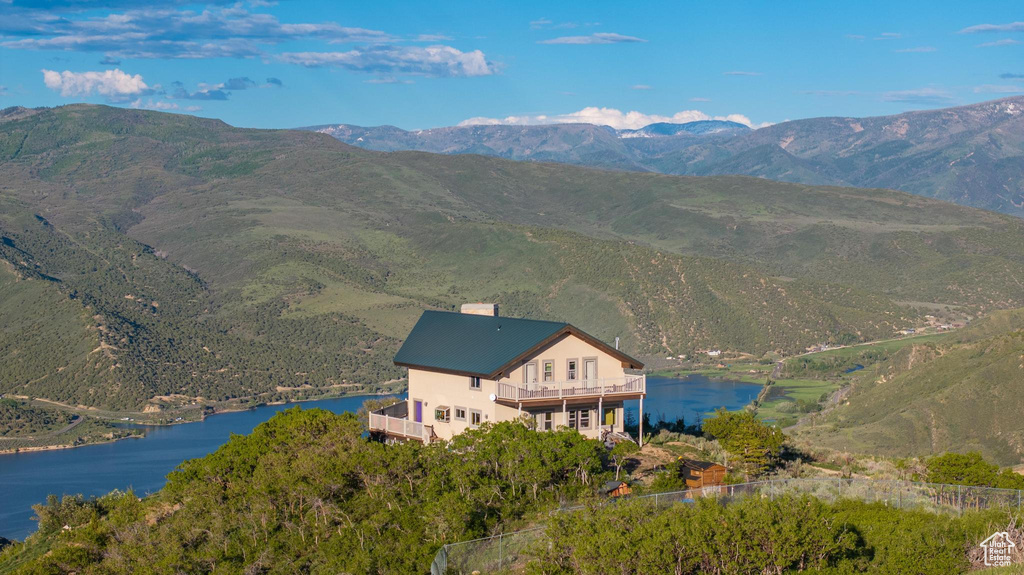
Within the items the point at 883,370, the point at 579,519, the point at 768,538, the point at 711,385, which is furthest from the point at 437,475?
the point at 711,385

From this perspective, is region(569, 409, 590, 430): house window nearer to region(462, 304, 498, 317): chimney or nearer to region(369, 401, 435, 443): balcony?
region(369, 401, 435, 443): balcony

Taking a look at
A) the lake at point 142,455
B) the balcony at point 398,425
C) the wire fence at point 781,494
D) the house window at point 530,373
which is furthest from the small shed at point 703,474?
the lake at point 142,455

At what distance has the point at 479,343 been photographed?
1802 inches

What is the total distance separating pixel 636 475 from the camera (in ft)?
135

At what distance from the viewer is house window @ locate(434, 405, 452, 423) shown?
45.1 m

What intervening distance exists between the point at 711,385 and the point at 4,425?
80.5 meters

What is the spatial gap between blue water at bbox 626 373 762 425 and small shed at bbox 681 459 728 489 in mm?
74959

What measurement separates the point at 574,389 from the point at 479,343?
4312mm

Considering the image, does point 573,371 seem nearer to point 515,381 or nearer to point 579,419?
point 579,419

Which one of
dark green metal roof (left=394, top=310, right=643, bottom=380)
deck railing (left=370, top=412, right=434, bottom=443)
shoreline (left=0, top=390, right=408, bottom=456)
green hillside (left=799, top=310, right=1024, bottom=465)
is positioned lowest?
shoreline (left=0, top=390, right=408, bottom=456)

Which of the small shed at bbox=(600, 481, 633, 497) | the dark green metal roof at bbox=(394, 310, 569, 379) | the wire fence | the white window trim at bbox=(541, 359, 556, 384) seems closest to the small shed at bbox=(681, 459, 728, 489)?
the wire fence

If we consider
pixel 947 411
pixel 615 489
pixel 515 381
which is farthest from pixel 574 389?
pixel 947 411

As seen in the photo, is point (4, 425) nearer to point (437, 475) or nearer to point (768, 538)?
point (437, 475)

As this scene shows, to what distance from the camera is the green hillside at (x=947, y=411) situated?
220ft
